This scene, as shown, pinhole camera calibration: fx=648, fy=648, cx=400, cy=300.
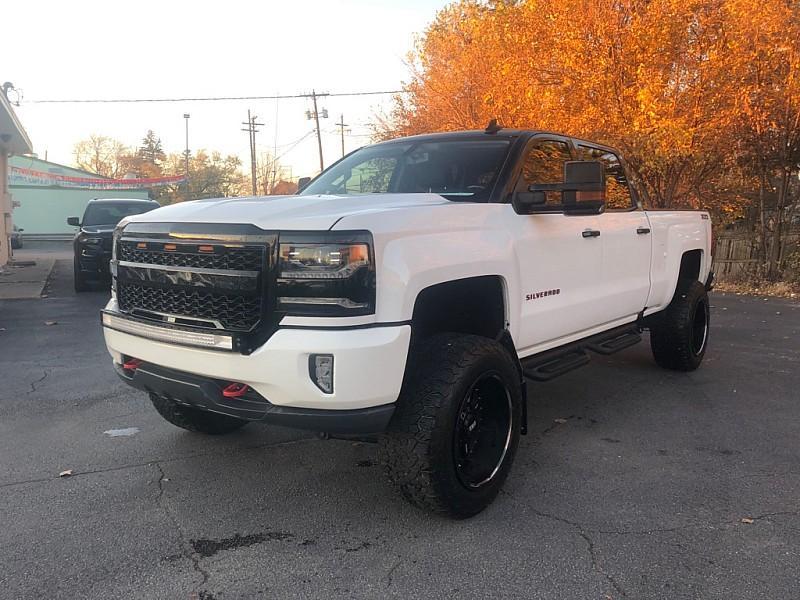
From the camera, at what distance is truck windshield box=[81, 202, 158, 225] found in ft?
41.2

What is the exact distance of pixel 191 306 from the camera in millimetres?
3006

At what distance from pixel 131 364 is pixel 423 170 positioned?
2109 millimetres

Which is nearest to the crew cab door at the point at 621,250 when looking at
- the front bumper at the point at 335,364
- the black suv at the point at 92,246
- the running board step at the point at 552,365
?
the running board step at the point at 552,365

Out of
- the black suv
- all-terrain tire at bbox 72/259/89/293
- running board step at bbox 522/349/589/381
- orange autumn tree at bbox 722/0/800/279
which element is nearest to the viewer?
running board step at bbox 522/349/589/381

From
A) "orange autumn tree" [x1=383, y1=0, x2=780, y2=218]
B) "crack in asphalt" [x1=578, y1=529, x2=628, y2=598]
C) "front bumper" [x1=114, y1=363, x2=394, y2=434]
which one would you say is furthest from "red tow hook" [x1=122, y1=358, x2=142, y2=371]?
"orange autumn tree" [x1=383, y1=0, x2=780, y2=218]

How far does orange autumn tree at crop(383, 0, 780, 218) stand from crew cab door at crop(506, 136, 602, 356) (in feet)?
24.7

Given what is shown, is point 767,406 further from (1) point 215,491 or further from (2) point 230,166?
(2) point 230,166

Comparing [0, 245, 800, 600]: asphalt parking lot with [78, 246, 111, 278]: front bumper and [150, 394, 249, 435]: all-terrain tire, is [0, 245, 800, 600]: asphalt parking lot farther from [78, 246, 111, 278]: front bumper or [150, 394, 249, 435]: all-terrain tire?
[78, 246, 111, 278]: front bumper

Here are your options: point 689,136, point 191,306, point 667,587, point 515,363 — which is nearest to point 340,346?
point 191,306

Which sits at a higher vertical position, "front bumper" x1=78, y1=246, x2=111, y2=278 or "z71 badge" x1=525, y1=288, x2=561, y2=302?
"z71 badge" x1=525, y1=288, x2=561, y2=302

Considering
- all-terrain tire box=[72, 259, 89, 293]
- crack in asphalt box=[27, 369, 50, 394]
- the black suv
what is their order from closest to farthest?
1. crack in asphalt box=[27, 369, 50, 394]
2. the black suv
3. all-terrain tire box=[72, 259, 89, 293]

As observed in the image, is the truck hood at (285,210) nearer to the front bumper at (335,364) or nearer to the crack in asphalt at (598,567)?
the front bumper at (335,364)

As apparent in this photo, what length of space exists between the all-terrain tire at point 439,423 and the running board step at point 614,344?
1553 millimetres

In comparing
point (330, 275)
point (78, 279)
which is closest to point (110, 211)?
point (78, 279)
